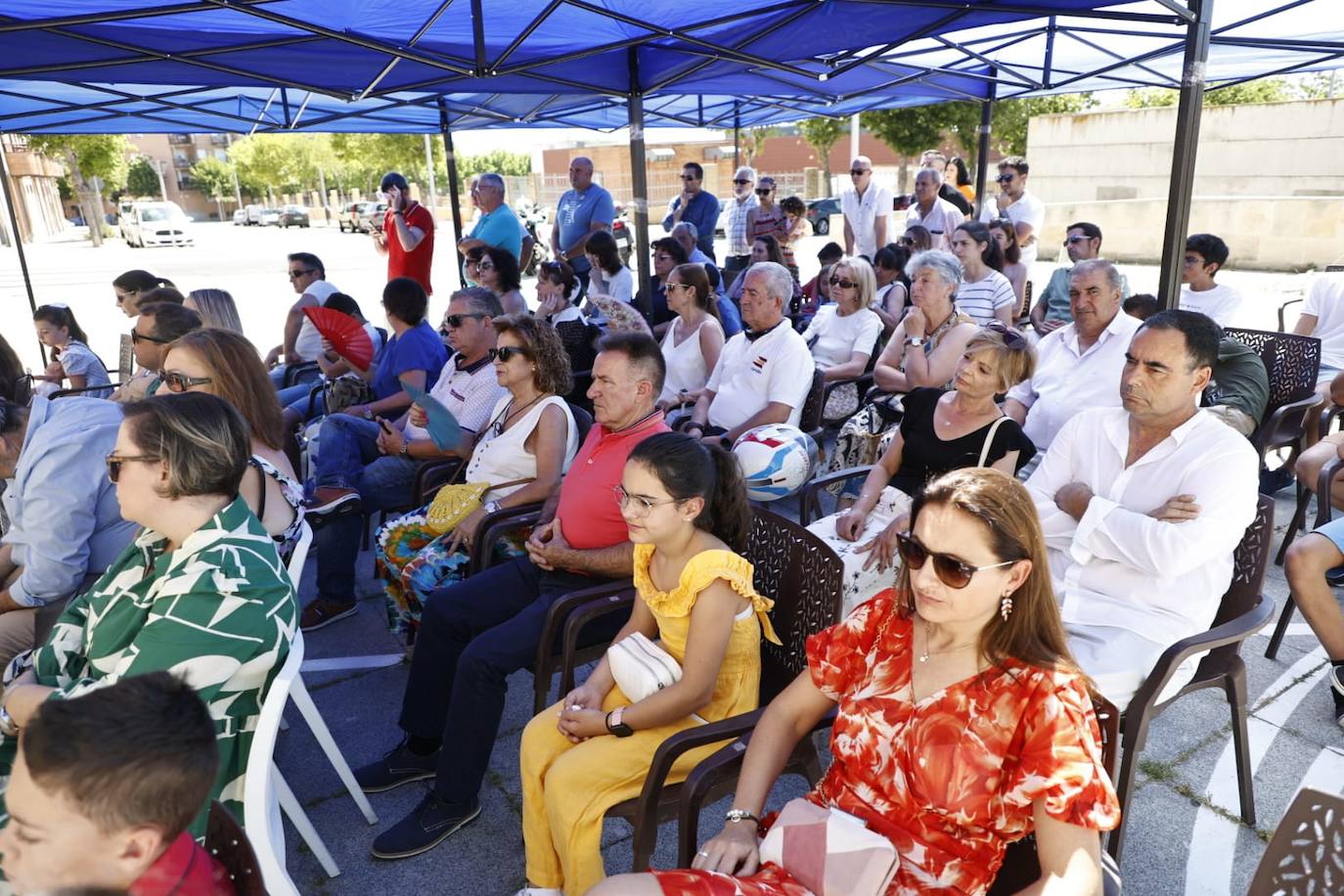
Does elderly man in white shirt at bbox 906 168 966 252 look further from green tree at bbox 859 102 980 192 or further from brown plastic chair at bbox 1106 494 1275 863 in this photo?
green tree at bbox 859 102 980 192

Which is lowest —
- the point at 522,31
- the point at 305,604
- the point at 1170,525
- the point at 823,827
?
the point at 305,604

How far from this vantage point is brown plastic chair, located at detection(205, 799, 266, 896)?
4.21ft

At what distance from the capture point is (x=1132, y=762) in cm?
206

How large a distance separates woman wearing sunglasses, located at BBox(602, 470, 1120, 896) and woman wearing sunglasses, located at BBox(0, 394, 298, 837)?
894 millimetres

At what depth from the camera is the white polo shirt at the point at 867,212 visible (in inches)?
336

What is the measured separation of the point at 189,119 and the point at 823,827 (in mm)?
9498

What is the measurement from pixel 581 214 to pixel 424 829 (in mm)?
6291

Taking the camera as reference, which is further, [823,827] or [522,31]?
[522,31]

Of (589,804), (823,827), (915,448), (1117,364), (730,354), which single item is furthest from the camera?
(730,354)

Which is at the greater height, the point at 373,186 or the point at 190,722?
the point at 373,186

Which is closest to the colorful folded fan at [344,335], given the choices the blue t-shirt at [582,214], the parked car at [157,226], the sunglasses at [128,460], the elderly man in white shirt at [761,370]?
the elderly man in white shirt at [761,370]

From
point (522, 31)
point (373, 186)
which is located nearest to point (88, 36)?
point (522, 31)

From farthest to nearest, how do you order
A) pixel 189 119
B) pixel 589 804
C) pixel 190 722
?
1. pixel 189 119
2. pixel 589 804
3. pixel 190 722

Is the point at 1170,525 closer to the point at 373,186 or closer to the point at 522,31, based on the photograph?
the point at 522,31
